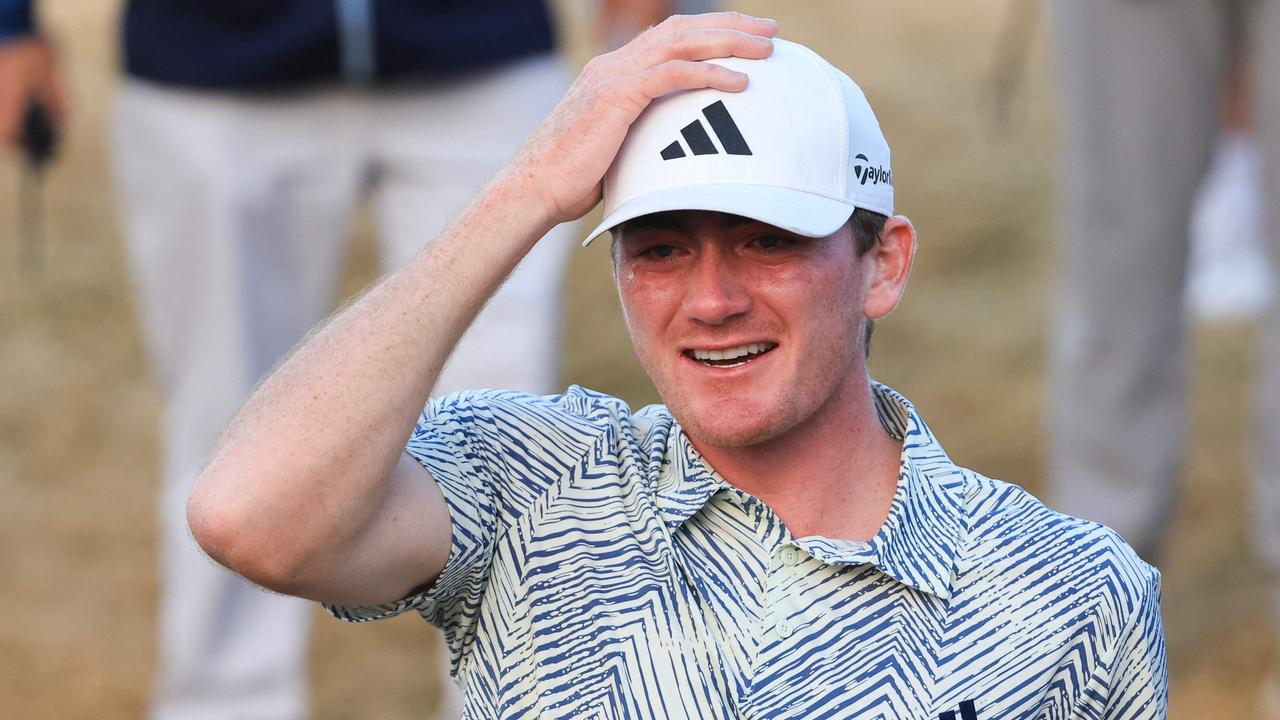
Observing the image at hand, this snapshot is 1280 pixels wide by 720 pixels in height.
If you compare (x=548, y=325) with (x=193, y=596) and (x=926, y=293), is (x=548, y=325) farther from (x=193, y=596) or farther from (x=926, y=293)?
(x=926, y=293)

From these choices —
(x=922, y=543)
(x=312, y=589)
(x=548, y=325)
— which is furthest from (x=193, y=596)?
(x=922, y=543)

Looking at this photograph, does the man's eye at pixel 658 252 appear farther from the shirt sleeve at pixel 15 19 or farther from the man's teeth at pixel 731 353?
the shirt sleeve at pixel 15 19


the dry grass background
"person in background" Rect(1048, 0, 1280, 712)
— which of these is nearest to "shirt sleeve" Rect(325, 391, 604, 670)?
the dry grass background

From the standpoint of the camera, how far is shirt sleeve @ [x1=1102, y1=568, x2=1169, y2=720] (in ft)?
7.19

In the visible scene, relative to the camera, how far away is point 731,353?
2.17 metres

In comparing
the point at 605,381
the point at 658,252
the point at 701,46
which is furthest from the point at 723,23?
the point at 605,381

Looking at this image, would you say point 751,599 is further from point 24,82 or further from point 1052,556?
point 24,82

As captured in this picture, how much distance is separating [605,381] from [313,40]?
260 centimetres

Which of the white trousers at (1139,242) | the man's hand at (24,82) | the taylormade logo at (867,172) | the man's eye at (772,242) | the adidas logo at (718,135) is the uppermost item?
the adidas logo at (718,135)

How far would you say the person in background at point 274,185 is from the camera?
391 cm

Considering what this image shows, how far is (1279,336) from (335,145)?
2.15 meters

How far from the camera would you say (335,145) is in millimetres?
4023

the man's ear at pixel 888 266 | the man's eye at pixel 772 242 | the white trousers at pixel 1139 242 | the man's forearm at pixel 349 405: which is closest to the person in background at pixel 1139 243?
the white trousers at pixel 1139 242

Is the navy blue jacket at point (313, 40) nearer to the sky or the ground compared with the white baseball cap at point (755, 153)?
nearer to the ground
